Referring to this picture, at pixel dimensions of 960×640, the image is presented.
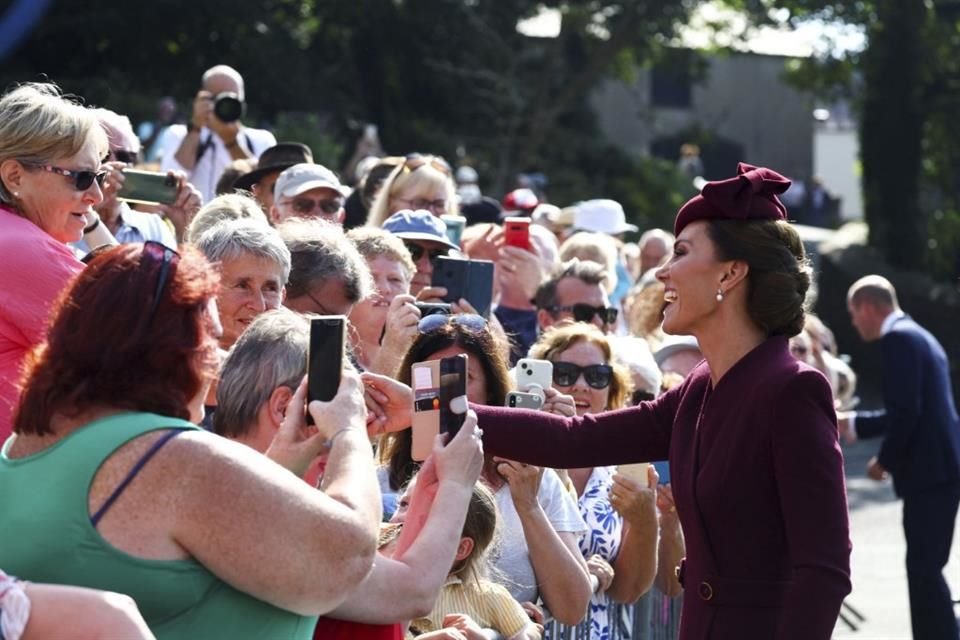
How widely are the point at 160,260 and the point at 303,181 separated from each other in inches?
162

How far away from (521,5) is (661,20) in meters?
2.60

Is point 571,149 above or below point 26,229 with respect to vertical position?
below

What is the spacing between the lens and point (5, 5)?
22172mm

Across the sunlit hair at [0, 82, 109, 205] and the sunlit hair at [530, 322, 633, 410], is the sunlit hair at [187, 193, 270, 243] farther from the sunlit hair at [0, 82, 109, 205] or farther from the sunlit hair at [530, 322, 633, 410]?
the sunlit hair at [530, 322, 633, 410]

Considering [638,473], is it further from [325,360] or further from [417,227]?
[325,360]

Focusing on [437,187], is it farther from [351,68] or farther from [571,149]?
[571,149]

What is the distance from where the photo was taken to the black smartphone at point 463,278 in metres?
6.14

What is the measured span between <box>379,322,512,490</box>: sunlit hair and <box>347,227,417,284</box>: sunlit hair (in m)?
0.97

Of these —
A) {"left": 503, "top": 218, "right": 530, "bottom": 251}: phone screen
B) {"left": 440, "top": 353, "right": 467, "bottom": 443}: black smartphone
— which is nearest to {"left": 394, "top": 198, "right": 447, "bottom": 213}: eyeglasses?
{"left": 503, "top": 218, "right": 530, "bottom": 251}: phone screen

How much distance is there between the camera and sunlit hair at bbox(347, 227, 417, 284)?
5953 millimetres

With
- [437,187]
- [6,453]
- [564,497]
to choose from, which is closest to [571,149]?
[437,187]

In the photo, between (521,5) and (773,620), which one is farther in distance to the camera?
(521,5)

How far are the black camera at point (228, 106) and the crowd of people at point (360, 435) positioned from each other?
1.43m

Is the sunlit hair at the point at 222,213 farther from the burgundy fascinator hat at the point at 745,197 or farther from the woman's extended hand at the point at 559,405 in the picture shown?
the burgundy fascinator hat at the point at 745,197
